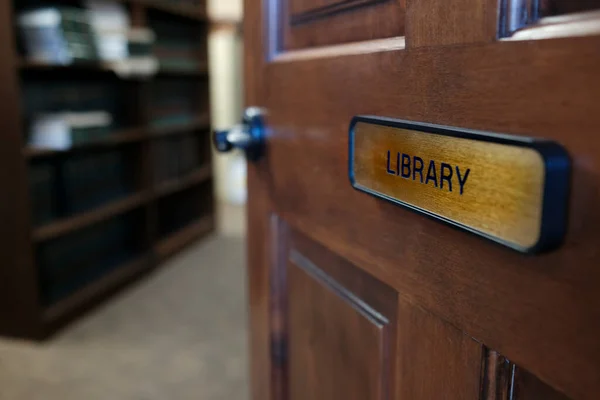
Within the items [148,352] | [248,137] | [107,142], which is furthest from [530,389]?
[107,142]

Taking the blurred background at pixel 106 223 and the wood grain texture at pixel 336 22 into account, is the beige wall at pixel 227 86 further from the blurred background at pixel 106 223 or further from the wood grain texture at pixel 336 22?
the wood grain texture at pixel 336 22

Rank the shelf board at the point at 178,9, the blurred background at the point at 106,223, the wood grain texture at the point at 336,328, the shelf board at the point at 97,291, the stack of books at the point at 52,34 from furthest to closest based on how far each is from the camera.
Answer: the shelf board at the point at 178,9, the shelf board at the point at 97,291, the stack of books at the point at 52,34, the blurred background at the point at 106,223, the wood grain texture at the point at 336,328

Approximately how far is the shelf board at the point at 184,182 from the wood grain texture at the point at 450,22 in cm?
252

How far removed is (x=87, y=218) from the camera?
2.28 m

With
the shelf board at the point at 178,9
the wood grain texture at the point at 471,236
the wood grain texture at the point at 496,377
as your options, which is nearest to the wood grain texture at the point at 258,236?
the wood grain texture at the point at 471,236

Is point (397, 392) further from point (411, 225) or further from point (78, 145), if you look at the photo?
point (78, 145)

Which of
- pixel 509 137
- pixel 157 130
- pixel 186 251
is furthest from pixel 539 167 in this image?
pixel 186 251

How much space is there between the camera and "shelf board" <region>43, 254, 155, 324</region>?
2.06 m

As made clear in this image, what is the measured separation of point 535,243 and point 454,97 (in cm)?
12

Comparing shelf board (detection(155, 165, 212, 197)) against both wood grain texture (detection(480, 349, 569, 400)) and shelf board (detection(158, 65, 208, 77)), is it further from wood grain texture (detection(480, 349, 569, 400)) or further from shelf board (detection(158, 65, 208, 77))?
wood grain texture (detection(480, 349, 569, 400))

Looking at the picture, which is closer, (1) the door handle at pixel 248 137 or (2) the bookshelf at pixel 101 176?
(1) the door handle at pixel 248 137

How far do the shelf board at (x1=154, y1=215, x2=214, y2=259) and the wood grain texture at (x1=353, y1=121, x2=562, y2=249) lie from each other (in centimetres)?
245

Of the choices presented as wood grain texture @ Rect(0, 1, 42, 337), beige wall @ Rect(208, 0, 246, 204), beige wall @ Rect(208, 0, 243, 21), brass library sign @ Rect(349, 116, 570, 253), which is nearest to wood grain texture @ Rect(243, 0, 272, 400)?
brass library sign @ Rect(349, 116, 570, 253)

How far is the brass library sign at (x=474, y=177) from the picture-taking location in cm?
32
